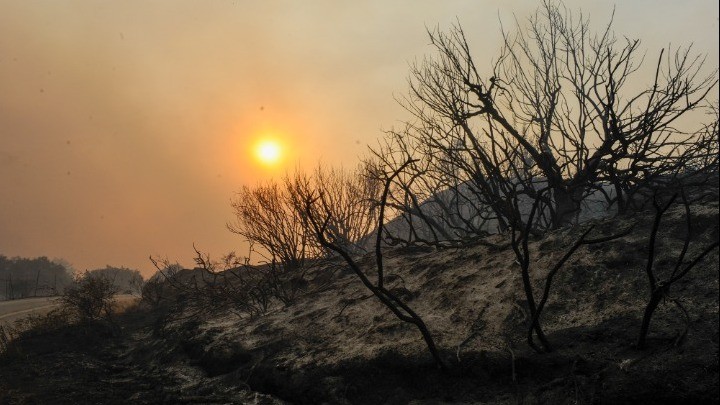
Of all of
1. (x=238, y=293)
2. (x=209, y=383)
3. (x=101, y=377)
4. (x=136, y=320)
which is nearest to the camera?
(x=209, y=383)

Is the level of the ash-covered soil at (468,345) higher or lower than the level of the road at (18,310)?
lower

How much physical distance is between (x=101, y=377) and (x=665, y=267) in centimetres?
791

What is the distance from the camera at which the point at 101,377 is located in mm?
6926

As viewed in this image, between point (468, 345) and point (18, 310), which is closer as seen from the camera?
point (468, 345)

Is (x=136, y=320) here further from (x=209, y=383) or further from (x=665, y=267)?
(x=665, y=267)

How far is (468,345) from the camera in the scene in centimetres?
366

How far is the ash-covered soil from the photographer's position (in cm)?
269

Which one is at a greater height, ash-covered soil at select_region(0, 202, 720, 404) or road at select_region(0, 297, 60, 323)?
road at select_region(0, 297, 60, 323)

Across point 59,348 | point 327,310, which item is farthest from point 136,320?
point 327,310

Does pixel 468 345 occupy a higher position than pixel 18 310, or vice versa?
pixel 18 310

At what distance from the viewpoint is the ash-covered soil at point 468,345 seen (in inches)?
106

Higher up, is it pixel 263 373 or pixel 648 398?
pixel 263 373

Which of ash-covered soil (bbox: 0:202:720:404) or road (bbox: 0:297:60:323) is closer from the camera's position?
ash-covered soil (bbox: 0:202:720:404)

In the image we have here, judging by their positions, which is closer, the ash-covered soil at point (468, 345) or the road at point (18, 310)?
the ash-covered soil at point (468, 345)
